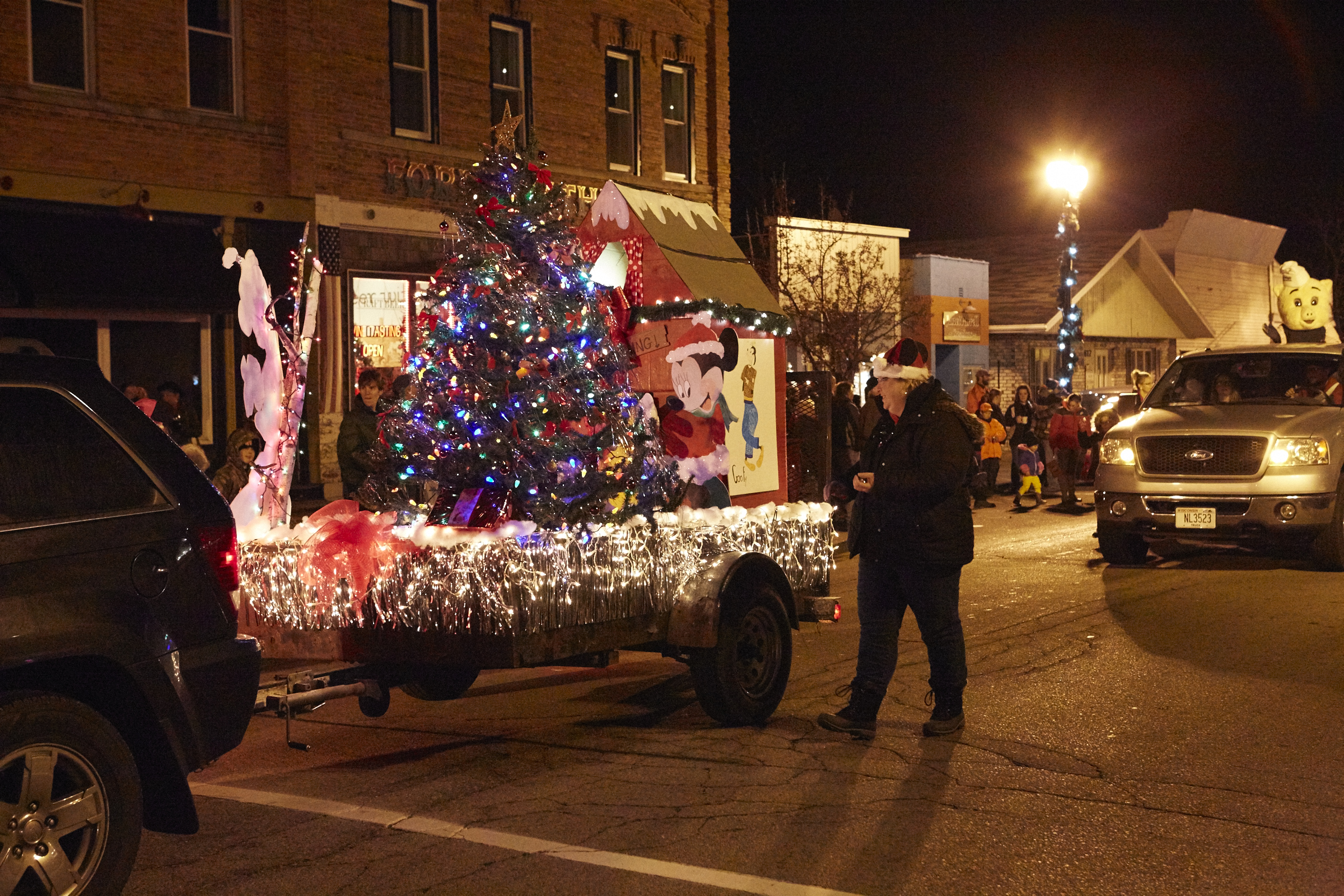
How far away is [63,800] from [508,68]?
59.9 feet

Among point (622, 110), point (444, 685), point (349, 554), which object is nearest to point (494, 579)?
point (349, 554)

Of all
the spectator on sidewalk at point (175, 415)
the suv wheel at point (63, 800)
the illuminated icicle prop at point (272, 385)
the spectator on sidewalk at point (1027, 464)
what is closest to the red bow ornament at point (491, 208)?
the illuminated icicle prop at point (272, 385)

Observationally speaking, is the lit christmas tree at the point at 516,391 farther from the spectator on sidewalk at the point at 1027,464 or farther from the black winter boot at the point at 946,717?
the spectator on sidewalk at the point at 1027,464

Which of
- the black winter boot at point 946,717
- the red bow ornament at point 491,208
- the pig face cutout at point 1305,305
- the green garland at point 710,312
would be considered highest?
the pig face cutout at point 1305,305

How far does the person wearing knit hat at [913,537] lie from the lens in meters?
6.50

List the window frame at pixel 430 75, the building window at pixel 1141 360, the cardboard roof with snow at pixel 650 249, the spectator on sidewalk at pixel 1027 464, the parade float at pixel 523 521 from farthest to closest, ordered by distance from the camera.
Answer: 1. the building window at pixel 1141 360
2. the window frame at pixel 430 75
3. the spectator on sidewalk at pixel 1027 464
4. the cardboard roof with snow at pixel 650 249
5. the parade float at pixel 523 521

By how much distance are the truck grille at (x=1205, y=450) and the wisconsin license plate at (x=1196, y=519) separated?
1.08ft

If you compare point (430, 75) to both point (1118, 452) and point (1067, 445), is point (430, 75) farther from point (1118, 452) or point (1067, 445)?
point (1118, 452)

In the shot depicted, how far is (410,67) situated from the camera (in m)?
19.7

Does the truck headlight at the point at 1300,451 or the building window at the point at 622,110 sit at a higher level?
the building window at the point at 622,110

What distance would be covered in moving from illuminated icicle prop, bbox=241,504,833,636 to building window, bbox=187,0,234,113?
41.4 feet

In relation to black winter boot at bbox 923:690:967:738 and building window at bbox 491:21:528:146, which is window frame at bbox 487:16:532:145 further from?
black winter boot at bbox 923:690:967:738

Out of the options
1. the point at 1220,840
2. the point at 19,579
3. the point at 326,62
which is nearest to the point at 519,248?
the point at 19,579

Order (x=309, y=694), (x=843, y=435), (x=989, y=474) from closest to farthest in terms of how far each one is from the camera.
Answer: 1. (x=309, y=694)
2. (x=843, y=435)
3. (x=989, y=474)
